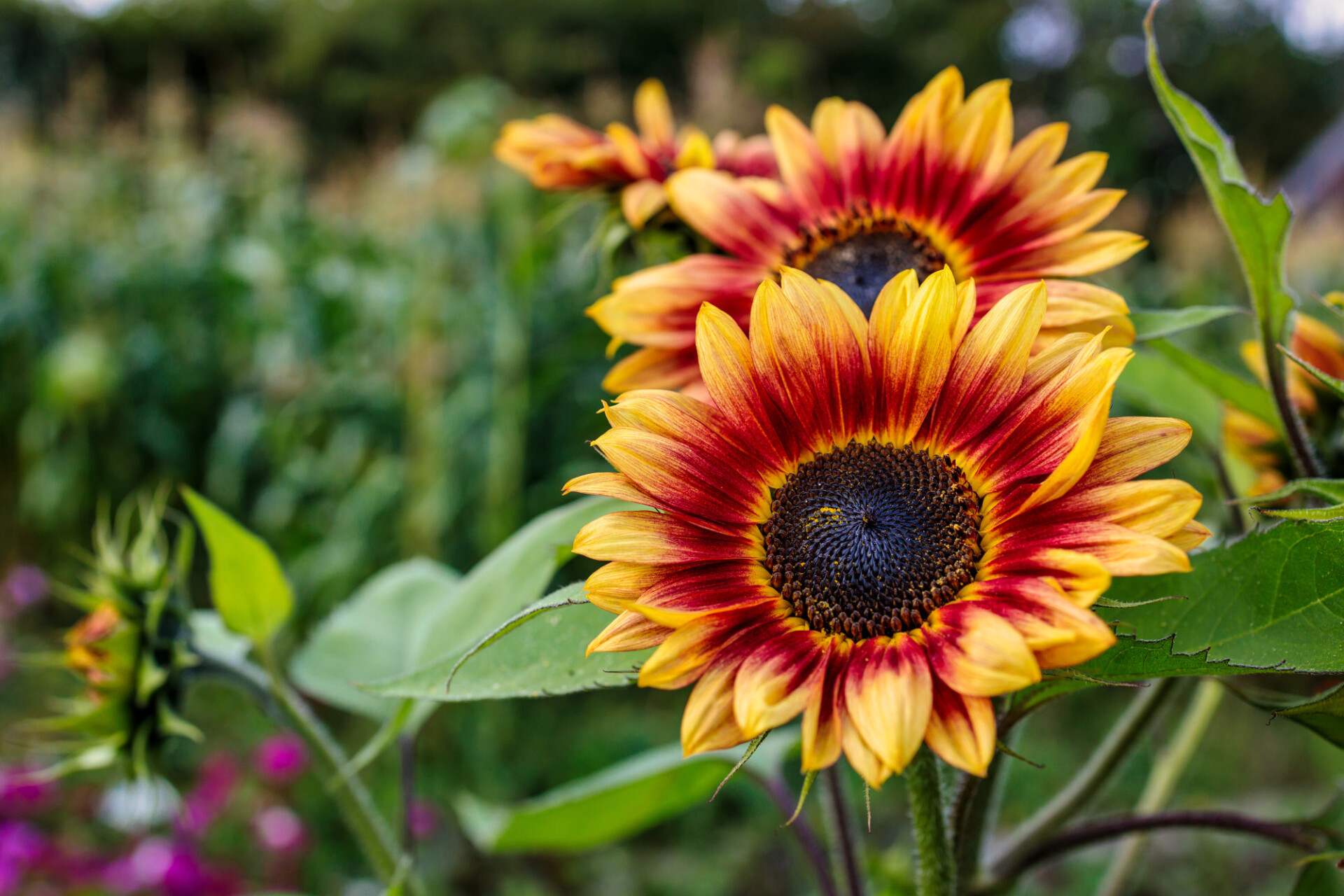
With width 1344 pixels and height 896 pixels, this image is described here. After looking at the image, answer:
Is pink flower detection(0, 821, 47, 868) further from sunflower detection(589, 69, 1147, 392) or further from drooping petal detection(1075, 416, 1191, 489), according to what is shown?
drooping petal detection(1075, 416, 1191, 489)

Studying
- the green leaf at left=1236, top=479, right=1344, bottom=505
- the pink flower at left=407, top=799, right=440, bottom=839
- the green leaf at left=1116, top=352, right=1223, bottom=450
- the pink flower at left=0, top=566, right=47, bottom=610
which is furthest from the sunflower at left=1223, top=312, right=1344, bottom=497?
the pink flower at left=0, top=566, right=47, bottom=610

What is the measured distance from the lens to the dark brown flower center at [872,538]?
0.82 ft

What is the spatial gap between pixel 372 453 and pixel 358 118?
7009mm

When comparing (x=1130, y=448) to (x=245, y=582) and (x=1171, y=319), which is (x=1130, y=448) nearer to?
(x=1171, y=319)

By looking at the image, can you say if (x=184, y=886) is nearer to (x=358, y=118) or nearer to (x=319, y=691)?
(x=319, y=691)

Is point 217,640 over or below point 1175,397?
below

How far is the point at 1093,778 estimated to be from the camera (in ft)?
1.11

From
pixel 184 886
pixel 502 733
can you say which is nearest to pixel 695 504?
pixel 184 886

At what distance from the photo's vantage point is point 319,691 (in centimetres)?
44

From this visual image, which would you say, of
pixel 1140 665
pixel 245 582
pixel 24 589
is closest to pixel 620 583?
pixel 1140 665

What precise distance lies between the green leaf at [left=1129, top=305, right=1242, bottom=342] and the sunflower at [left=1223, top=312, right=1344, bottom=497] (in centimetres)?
8

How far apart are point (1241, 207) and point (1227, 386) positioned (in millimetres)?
70

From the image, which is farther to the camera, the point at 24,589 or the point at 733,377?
the point at 24,589

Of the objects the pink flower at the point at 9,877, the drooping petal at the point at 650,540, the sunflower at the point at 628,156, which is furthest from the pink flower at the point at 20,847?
the drooping petal at the point at 650,540
